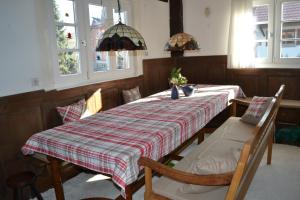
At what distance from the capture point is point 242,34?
4391 mm

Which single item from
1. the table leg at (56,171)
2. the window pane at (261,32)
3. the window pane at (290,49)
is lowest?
the table leg at (56,171)

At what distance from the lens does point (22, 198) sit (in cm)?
264

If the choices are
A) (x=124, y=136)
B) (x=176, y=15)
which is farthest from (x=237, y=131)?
(x=176, y=15)

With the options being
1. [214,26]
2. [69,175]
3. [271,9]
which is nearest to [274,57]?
[271,9]

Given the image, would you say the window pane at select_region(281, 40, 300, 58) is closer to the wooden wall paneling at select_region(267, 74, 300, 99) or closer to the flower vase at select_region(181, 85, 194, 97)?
the wooden wall paneling at select_region(267, 74, 300, 99)

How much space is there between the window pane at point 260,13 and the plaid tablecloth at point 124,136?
Answer: 2.23m

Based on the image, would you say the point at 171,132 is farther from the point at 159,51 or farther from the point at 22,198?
the point at 159,51

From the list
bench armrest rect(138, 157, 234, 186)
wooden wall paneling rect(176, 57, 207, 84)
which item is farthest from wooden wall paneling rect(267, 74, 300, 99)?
bench armrest rect(138, 157, 234, 186)

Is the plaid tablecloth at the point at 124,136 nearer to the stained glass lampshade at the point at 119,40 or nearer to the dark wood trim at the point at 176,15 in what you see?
the stained glass lampshade at the point at 119,40

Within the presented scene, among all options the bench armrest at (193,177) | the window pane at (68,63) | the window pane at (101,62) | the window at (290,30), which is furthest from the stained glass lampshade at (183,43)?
the window at (290,30)

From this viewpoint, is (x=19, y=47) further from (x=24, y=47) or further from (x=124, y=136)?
(x=124, y=136)

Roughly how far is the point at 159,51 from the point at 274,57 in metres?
2.02

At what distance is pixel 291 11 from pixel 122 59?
112 inches

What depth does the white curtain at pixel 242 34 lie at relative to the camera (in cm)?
→ 434
